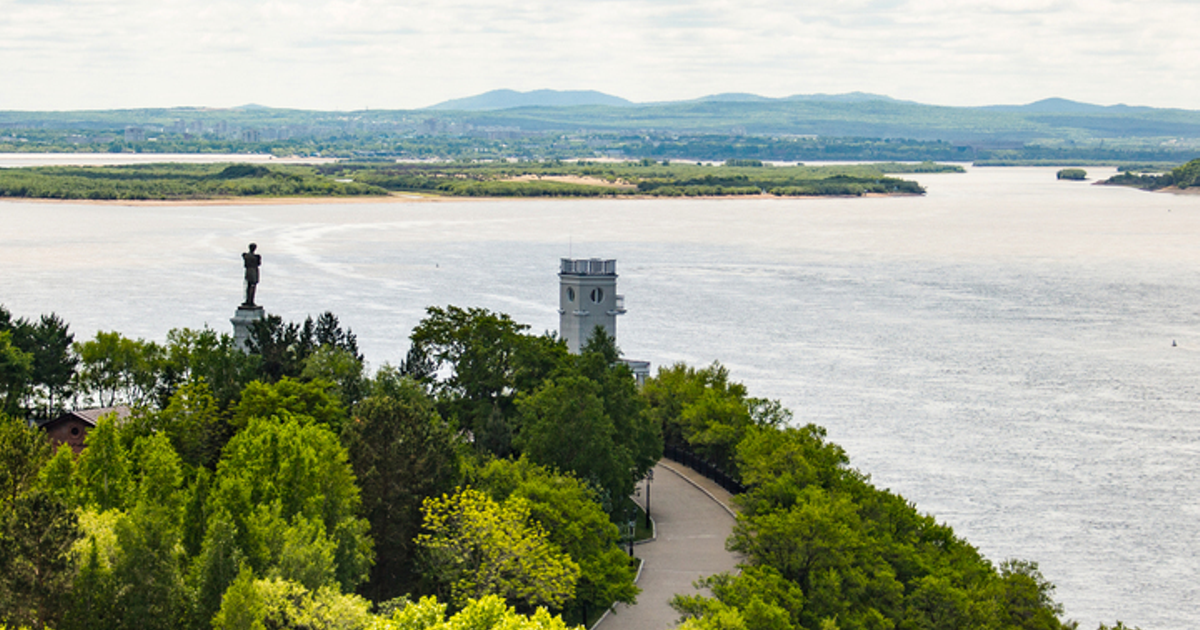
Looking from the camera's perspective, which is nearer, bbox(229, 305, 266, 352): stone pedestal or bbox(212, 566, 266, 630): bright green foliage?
bbox(212, 566, 266, 630): bright green foliage

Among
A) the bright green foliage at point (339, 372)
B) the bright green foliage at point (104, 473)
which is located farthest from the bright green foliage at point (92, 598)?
the bright green foliage at point (339, 372)

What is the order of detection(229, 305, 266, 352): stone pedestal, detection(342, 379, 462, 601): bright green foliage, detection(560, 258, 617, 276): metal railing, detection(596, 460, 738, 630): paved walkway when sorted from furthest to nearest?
detection(560, 258, 617, 276): metal railing, detection(229, 305, 266, 352): stone pedestal, detection(342, 379, 462, 601): bright green foliage, detection(596, 460, 738, 630): paved walkway

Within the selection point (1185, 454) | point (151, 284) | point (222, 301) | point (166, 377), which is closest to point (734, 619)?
point (166, 377)

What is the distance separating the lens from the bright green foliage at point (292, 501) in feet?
103

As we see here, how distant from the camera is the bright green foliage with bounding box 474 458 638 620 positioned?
39.9 meters

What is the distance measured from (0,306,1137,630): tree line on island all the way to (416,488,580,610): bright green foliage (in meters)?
0.09

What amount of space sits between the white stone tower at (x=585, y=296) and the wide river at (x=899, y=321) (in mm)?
14084

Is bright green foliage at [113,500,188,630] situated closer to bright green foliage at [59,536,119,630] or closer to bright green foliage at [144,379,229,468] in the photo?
bright green foliage at [59,536,119,630]

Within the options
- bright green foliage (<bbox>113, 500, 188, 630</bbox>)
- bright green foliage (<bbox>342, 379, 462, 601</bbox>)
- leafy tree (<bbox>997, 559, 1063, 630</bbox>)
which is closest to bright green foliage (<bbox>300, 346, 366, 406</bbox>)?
bright green foliage (<bbox>342, 379, 462, 601</bbox>)

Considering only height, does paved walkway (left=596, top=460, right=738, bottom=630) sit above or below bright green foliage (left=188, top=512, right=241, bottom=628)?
below

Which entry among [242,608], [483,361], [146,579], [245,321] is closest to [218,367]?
[245,321]

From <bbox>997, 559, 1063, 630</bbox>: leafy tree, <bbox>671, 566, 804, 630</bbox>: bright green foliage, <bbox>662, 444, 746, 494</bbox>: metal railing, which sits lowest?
<bbox>997, 559, 1063, 630</bbox>: leafy tree

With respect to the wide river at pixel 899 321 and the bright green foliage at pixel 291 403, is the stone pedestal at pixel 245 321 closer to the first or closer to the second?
the bright green foliage at pixel 291 403

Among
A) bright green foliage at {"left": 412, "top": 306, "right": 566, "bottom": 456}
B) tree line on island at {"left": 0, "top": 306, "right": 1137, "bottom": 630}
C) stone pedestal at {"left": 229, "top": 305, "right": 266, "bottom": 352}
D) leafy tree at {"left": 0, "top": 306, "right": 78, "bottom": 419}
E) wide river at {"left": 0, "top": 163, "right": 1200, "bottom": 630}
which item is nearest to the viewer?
tree line on island at {"left": 0, "top": 306, "right": 1137, "bottom": 630}
